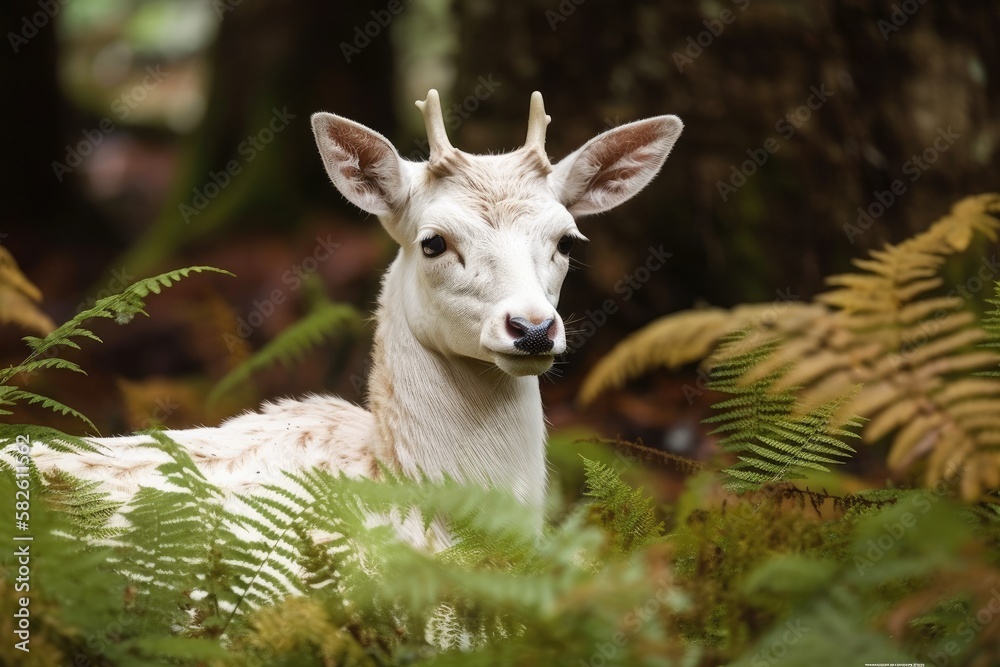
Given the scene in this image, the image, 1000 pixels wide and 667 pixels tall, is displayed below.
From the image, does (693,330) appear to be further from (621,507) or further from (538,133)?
(538,133)

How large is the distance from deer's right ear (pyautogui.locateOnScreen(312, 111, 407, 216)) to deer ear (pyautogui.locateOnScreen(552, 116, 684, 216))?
90 cm

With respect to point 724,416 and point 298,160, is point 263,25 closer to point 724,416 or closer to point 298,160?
point 298,160

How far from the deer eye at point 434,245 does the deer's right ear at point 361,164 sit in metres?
0.49

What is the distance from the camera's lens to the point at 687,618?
3.24 meters

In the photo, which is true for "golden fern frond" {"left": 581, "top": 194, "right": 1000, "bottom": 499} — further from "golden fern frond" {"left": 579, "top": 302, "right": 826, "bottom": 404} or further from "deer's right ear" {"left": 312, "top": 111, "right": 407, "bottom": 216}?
"deer's right ear" {"left": 312, "top": 111, "right": 407, "bottom": 216}

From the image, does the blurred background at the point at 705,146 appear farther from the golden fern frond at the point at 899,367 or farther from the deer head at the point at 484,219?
the golden fern frond at the point at 899,367

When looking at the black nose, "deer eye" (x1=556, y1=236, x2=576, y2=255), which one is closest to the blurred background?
"deer eye" (x1=556, y1=236, x2=576, y2=255)

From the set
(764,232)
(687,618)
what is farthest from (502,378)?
(764,232)

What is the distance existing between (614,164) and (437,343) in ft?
5.07

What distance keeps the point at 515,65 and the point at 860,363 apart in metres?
6.31

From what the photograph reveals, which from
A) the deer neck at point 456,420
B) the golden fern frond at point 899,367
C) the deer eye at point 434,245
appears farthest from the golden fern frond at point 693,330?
the deer eye at point 434,245

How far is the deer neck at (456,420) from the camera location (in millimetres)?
4805

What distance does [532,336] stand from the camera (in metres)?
4.25

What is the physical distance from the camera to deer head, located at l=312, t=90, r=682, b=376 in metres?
4.45
